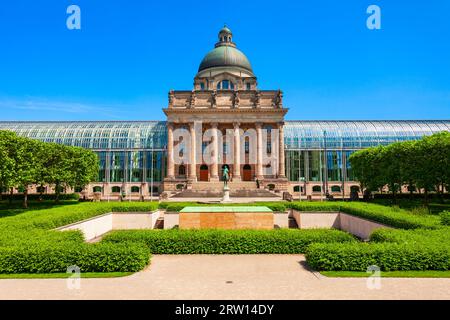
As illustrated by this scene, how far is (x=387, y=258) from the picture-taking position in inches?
542

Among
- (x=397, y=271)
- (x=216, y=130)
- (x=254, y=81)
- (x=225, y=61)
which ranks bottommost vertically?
(x=397, y=271)

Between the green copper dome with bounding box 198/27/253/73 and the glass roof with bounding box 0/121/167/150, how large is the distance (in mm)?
21545

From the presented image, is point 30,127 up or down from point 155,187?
up

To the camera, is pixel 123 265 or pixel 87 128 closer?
pixel 123 265

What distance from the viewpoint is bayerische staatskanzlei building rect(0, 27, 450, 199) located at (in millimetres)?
70438

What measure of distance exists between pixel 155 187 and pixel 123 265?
209ft

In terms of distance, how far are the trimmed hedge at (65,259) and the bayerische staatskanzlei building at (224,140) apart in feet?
161

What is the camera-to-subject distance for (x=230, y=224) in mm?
23984

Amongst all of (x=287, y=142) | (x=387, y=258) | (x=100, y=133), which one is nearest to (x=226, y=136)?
(x=287, y=142)

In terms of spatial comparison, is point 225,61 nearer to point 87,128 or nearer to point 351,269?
point 87,128

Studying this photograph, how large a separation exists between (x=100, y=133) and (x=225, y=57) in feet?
130

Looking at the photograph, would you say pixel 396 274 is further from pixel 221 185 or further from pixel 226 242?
pixel 221 185

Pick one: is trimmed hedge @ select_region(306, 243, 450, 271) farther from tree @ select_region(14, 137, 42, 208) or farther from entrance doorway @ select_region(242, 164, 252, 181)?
entrance doorway @ select_region(242, 164, 252, 181)
